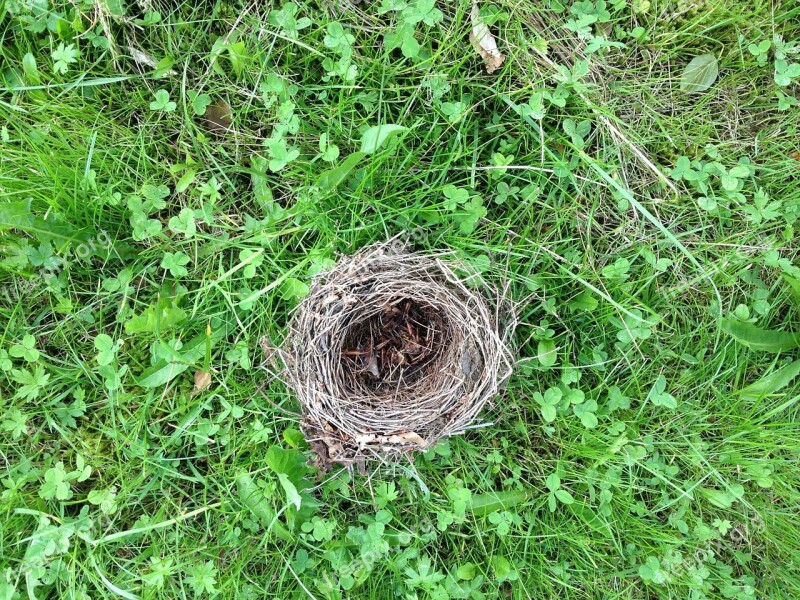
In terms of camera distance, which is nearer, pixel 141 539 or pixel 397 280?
pixel 397 280

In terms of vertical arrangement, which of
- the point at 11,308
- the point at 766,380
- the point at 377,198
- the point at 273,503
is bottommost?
the point at 766,380

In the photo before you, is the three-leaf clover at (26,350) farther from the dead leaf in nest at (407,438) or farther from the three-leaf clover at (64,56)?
the dead leaf in nest at (407,438)

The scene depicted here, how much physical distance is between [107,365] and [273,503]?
846 millimetres

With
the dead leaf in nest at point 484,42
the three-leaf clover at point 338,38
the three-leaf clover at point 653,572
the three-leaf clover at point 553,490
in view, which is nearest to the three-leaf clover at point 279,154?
the three-leaf clover at point 338,38

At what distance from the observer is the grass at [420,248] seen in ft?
7.29

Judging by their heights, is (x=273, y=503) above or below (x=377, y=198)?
below

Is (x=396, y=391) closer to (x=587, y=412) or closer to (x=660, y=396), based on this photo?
(x=587, y=412)

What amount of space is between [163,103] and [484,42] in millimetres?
1308

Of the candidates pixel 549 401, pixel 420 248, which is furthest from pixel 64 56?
pixel 549 401

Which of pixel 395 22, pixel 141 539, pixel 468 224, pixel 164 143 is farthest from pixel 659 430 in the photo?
pixel 164 143

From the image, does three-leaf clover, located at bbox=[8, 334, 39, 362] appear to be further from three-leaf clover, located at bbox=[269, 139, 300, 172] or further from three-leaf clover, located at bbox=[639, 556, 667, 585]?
three-leaf clover, located at bbox=[639, 556, 667, 585]

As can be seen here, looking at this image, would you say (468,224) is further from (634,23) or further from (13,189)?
(13,189)

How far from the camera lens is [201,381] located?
2281mm

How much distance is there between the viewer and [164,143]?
2.33m
